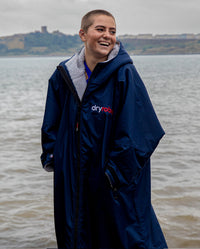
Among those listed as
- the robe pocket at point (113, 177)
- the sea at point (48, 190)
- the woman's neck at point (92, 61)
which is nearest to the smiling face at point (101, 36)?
the woman's neck at point (92, 61)

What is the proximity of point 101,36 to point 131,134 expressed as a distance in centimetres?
65

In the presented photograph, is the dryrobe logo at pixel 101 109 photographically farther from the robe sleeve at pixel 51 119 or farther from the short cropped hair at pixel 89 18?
the short cropped hair at pixel 89 18

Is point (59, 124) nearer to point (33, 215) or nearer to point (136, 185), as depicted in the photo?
point (136, 185)

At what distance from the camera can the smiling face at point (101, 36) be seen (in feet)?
8.66

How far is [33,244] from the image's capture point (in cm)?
406

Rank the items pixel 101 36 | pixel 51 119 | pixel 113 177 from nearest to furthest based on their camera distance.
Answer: pixel 113 177 → pixel 101 36 → pixel 51 119

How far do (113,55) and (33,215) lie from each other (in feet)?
8.83

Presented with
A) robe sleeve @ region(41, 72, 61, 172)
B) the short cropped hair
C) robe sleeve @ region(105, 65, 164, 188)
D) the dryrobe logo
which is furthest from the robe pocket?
the short cropped hair

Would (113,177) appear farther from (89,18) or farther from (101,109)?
(89,18)

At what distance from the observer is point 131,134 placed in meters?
2.45

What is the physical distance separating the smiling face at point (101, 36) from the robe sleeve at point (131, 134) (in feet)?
0.77

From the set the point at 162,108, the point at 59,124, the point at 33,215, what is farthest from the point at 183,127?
the point at 59,124

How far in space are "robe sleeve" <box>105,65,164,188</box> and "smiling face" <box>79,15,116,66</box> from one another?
23 centimetres

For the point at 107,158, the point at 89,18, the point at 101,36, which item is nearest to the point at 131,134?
the point at 107,158
